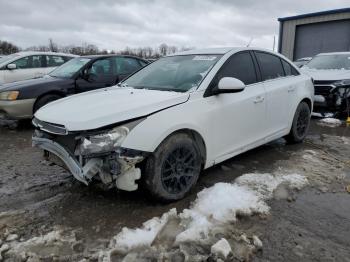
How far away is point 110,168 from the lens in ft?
10.2

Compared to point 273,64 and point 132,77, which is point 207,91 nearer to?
point 132,77

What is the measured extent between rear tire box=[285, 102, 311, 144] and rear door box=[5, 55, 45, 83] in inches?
310

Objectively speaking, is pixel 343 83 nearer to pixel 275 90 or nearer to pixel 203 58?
pixel 275 90

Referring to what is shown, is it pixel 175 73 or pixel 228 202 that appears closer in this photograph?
pixel 228 202

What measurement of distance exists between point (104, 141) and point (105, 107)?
47 cm

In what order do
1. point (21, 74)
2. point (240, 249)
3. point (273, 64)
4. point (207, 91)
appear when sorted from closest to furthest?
1. point (240, 249)
2. point (207, 91)
3. point (273, 64)
4. point (21, 74)

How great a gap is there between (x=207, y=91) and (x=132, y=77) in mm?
1417

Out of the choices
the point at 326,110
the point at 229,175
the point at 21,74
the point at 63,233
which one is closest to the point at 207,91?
the point at 229,175

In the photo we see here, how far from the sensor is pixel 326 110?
8117 mm

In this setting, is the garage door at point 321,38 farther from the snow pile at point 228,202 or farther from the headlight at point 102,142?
the headlight at point 102,142

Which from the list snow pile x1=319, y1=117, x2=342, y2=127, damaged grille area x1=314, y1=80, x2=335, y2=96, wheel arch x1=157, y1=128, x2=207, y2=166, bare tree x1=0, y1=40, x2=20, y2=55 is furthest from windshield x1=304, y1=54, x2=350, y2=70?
bare tree x1=0, y1=40, x2=20, y2=55

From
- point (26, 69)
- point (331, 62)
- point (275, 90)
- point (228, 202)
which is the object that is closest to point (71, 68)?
point (26, 69)

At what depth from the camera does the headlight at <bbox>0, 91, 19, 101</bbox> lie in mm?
6805

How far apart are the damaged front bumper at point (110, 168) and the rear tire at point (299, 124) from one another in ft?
10.8
